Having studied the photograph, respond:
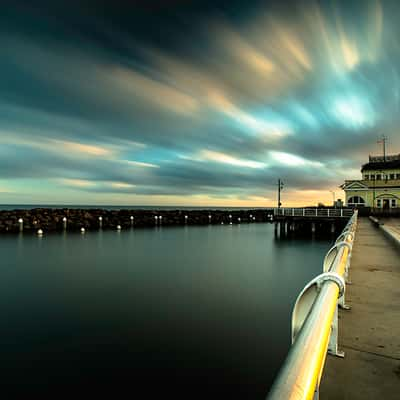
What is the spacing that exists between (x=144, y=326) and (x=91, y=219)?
1309 inches

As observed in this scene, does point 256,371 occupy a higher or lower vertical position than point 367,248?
lower

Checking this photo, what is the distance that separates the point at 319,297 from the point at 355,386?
2.90 feet

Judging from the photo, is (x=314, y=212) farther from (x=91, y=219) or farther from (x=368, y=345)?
(x=368, y=345)

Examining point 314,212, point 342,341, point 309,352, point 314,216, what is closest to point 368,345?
point 342,341

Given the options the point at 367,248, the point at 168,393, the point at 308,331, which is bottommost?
the point at 168,393

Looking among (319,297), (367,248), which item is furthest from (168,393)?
(367,248)

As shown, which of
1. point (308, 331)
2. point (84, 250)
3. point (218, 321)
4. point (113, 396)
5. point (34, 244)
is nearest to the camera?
point (308, 331)

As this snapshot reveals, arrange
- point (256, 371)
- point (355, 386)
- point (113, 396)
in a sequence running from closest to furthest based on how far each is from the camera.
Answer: point (355, 386), point (113, 396), point (256, 371)

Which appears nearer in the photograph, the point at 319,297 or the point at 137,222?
the point at 319,297

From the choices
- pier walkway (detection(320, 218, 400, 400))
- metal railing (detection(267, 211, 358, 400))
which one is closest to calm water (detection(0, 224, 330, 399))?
pier walkway (detection(320, 218, 400, 400))

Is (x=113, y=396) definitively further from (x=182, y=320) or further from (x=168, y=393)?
(x=182, y=320)

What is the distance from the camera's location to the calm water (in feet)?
18.1

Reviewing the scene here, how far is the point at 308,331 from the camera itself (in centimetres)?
114

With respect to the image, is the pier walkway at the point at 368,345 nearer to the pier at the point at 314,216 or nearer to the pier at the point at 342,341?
the pier at the point at 342,341
